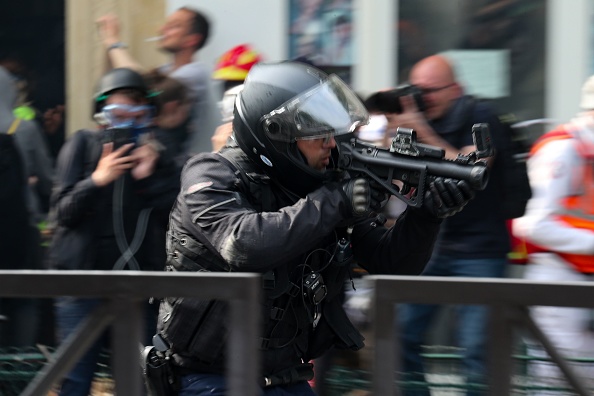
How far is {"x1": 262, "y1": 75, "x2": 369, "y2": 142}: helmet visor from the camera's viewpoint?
314 cm

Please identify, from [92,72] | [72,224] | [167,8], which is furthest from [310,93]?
[92,72]

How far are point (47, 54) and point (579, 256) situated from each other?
4457 millimetres

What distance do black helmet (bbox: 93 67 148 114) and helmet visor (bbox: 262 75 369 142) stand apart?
1600 millimetres

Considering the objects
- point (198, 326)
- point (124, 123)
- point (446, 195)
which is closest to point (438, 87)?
point (124, 123)


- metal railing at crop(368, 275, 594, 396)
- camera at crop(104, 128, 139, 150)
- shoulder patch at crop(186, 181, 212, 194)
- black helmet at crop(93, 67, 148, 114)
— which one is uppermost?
black helmet at crop(93, 67, 148, 114)

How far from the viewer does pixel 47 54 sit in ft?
24.7

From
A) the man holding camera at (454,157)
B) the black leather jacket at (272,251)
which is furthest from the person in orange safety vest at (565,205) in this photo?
the black leather jacket at (272,251)

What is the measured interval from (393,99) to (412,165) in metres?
1.82

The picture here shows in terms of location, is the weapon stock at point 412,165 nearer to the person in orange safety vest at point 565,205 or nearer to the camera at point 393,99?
the person in orange safety vest at point 565,205

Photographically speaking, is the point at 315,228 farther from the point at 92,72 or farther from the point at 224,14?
the point at 92,72

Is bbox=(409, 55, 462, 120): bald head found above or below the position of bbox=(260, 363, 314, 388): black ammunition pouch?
above

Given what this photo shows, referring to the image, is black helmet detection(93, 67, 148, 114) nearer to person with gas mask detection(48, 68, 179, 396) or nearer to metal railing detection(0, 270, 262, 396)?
person with gas mask detection(48, 68, 179, 396)

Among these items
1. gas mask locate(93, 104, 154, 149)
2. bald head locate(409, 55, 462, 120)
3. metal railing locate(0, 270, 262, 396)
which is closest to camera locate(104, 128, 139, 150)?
gas mask locate(93, 104, 154, 149)

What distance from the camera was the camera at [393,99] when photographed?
481 centimetres
